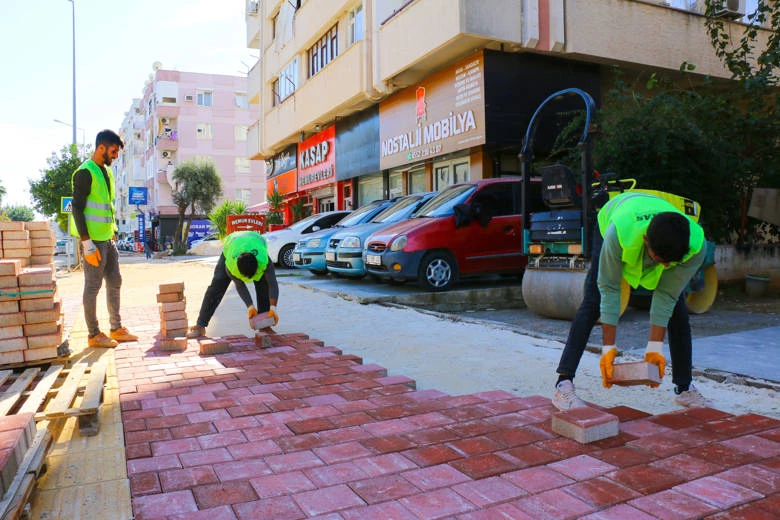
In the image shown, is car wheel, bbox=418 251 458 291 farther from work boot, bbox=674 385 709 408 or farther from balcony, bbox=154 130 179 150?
balcony, bbox=154 130 179 150

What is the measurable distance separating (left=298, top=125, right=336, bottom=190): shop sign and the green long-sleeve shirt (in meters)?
18.3

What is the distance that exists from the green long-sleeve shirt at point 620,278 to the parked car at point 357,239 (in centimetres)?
683

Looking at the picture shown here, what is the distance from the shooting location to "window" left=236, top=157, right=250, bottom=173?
51.5m

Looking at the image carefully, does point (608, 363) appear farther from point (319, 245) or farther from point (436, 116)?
point (436, 116)

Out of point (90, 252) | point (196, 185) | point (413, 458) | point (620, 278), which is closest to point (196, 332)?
point (90, 252)

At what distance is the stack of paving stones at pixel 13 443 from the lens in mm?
2104

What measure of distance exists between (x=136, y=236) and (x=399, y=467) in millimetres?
54988

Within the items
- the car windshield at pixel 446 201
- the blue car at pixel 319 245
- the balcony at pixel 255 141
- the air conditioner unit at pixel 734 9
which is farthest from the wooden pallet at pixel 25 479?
the balcony at pixel 255 141

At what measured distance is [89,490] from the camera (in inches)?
95.0

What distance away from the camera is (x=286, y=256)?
1465cm

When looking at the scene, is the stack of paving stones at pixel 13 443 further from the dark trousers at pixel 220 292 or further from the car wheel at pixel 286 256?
the car wheel at pixel 286 256

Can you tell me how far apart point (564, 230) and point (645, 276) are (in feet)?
11.7

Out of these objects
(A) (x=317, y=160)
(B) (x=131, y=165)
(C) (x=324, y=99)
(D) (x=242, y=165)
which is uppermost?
(B) (x=131, y=165)

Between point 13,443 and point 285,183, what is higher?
point 285,183
